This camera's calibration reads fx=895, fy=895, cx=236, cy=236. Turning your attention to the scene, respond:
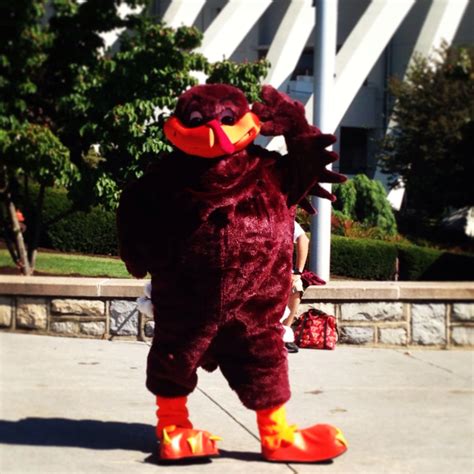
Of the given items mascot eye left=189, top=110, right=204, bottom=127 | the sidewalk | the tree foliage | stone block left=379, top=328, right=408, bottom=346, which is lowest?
the sidewalk

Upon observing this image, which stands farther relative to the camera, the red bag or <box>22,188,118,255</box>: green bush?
<box>22,188,118,255</box>: green bush

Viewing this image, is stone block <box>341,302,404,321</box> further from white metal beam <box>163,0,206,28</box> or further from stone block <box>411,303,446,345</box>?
white metal beam <box>163,0,206,28</box>

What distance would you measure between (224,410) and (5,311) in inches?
110

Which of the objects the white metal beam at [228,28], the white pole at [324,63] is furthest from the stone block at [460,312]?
the white metal beam at [228,28]

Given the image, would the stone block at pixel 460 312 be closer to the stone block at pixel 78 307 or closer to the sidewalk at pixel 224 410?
the sidewalk at pixel 224 410

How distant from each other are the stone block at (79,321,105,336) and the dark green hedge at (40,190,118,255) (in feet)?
10.1

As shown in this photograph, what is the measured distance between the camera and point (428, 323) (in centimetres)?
759

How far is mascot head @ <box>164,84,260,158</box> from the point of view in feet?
13.0

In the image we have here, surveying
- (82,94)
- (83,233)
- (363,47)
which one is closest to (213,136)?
(82,94)

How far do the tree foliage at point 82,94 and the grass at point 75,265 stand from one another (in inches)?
14.1

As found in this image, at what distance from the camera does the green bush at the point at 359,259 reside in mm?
10078

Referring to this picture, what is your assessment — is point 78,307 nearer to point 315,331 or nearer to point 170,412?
point 315,331

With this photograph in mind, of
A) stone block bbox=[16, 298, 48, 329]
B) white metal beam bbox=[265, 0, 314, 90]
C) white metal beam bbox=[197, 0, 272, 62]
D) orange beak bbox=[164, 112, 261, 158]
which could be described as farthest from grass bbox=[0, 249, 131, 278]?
white metal beam bbox=[265, 0, 314, 90]

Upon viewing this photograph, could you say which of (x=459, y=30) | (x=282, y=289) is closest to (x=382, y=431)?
(x=282, y=289)
